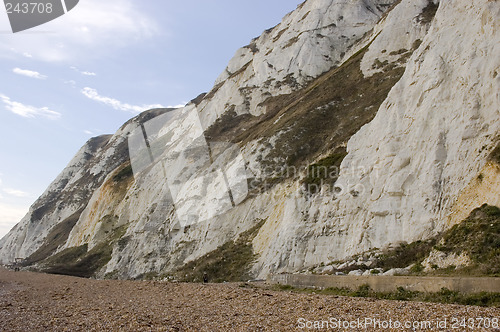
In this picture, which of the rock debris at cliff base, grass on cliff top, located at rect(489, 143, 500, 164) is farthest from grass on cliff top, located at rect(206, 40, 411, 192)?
the rock debris at cliff base

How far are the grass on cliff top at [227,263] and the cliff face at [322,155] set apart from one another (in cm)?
22

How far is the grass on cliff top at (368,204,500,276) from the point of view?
12711 millimetres

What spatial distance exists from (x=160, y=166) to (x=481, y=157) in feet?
155

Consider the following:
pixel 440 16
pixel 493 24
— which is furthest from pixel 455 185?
pixel 440 16

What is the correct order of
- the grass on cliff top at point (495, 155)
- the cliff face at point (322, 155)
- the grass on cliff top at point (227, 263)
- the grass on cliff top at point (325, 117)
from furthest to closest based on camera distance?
the grass on cliff top at point (325, 117), the grass on cliff top at point (227, 263), the cliff face at point (322, 155), the grass on cliff top at point (495, 155)

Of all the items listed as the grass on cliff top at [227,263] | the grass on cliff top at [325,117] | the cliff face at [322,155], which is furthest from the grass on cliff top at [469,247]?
the grass on cliff top at [325,117]

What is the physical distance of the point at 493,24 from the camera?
19.7 metres

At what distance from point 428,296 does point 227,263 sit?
19177mm

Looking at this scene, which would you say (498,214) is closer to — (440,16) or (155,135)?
(440,16)

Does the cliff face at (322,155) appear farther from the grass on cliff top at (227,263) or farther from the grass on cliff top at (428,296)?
the grass on cliff top at (428,296)

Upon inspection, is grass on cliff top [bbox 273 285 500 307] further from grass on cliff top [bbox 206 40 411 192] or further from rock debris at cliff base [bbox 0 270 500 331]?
grass on cliff top [bbox 206 40 411 192]

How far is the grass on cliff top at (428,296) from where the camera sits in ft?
33.7

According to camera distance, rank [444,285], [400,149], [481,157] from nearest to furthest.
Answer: [444,285] < [481,157] < [400,149]

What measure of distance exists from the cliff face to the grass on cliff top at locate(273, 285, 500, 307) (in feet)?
16.9
